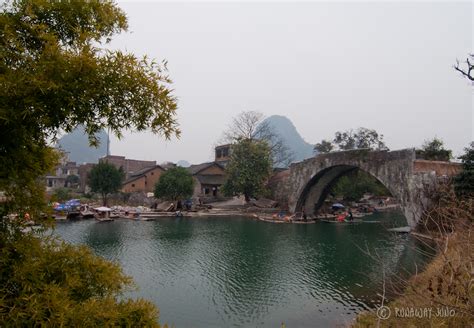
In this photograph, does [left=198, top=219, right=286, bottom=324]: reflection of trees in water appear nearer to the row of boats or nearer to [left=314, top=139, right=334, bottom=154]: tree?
the row of boats

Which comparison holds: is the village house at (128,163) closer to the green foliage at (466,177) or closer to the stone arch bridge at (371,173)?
the stone arch bridge at (371,173)

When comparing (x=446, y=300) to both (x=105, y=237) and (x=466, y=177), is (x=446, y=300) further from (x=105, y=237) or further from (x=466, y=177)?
(x=105, y=237)

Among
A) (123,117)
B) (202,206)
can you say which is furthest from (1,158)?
(202,206)

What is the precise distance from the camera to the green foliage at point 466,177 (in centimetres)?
1709

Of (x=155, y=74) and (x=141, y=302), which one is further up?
(x=155, y=74)

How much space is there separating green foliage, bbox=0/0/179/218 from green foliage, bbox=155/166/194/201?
30548 mm

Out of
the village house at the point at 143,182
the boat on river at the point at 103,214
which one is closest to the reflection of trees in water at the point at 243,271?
the boat on river at the point at 103,214

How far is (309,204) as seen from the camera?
36281 mm

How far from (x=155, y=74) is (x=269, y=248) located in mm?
17056

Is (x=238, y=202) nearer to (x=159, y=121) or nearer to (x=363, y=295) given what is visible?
(x=363, y=295)

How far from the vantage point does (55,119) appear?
2707 mm

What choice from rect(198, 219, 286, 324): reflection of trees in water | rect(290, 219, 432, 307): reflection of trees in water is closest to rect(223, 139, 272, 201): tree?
rect(290, 219, 432, 307): reflection of trees in water

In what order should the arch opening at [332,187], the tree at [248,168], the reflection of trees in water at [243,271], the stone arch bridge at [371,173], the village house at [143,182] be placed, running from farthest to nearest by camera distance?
the village house at [143,182] < the tree at [248,168] < the arch opening at [332,187] < the stone arch bridge at [371,173] < the reflection of trees in water at [243,271]

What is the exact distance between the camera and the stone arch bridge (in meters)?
21.8
